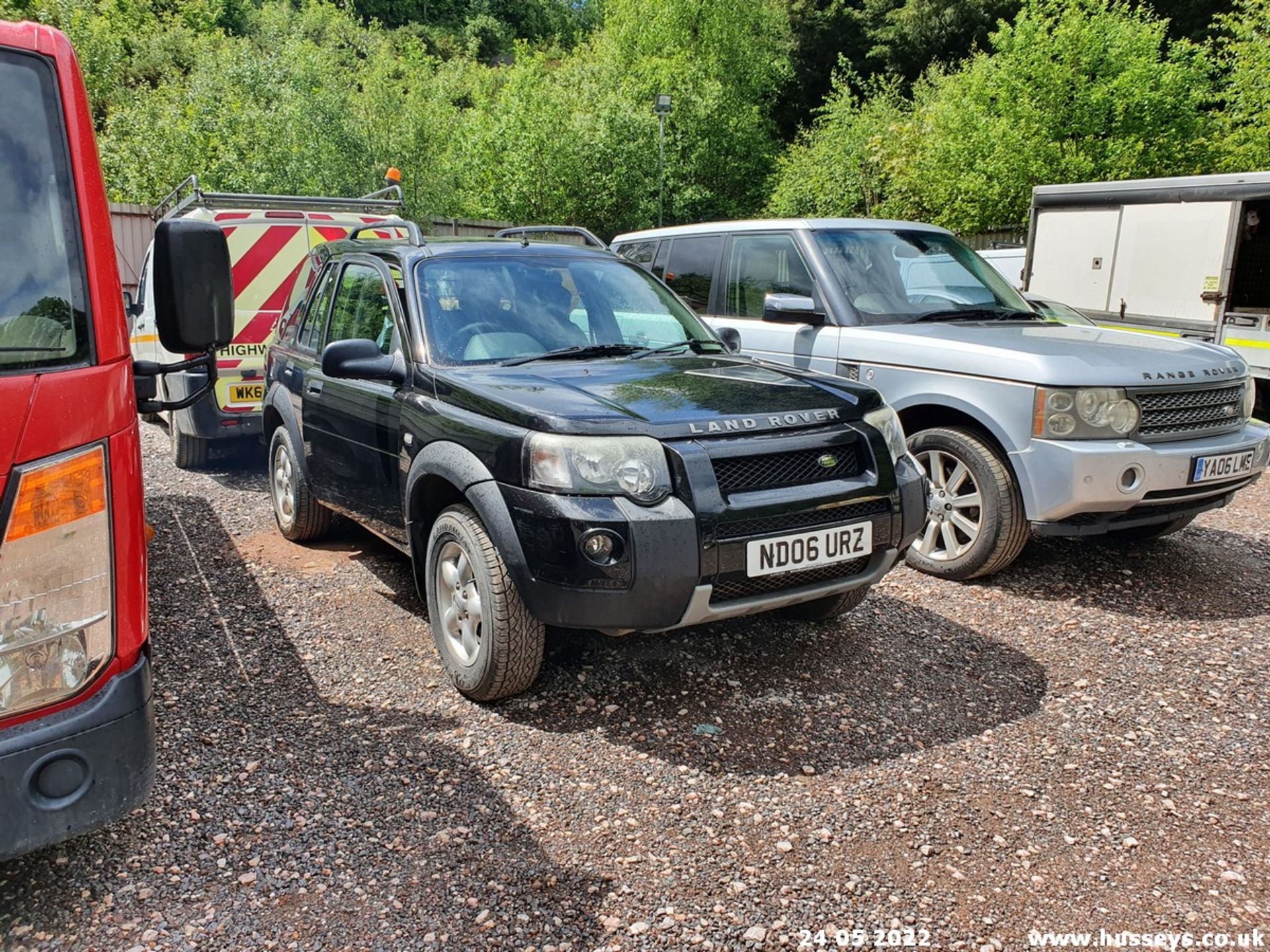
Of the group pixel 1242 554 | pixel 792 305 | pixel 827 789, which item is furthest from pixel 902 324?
pixel 827 789

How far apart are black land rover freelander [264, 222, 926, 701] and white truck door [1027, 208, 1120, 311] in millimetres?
8159

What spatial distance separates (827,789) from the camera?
3.16 m

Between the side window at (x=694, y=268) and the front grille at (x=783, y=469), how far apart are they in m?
3.37

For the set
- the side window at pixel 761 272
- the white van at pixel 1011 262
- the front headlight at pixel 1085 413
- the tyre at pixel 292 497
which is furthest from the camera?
the white van at pixel 1011 262

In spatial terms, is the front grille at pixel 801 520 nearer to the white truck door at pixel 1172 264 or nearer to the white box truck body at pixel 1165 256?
the white box truck body at pixel 1165 256

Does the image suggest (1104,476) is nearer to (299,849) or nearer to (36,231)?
(299,849)

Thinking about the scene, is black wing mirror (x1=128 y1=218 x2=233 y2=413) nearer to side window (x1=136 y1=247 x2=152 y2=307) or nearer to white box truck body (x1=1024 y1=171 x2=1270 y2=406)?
side window (x1=136 y1=247 x2=152 y2=307)

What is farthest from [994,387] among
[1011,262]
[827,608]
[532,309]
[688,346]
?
[1011,262]

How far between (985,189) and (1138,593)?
14.5 meters

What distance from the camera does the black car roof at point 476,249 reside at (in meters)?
4.57

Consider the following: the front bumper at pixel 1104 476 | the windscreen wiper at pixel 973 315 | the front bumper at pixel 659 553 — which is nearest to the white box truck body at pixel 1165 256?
the windscreen wiper at pixel 973 315

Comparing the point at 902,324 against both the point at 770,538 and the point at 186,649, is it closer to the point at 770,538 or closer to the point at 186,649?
the point at 770,538

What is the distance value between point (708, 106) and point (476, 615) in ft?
94.7

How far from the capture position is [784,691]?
12.7ft
